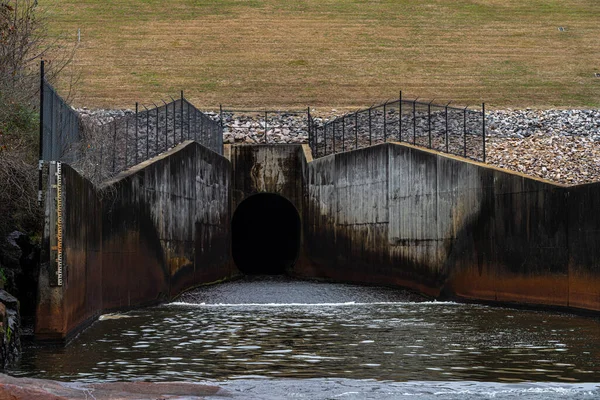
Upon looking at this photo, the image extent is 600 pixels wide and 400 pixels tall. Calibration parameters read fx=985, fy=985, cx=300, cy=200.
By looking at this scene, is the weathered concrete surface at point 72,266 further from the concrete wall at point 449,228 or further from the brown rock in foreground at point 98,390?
the concrete wall at point 449,228

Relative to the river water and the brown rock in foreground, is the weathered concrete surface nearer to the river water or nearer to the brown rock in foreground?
the river water

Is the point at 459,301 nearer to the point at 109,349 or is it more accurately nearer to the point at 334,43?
the point at 109,349

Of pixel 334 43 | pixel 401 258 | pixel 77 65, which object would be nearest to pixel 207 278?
pixel 401 258

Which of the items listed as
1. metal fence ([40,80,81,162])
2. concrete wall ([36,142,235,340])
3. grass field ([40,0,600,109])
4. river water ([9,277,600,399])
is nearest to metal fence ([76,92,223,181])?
concrete wall ([36,142,235,340])

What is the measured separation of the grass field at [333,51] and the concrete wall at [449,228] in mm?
13735

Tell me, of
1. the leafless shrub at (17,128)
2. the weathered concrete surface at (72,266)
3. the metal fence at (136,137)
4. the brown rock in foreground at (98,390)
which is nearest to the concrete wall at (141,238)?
the weathered concrete surface at (72,266)

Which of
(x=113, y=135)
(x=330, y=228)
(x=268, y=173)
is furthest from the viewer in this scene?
(x=268, y=173)

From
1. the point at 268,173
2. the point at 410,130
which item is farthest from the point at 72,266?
the point at 410,130

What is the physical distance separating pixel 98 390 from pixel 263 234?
3261cm

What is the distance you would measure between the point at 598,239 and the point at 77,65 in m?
37.5

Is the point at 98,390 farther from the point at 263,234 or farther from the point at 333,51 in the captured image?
the point at 333,51

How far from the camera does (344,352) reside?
1471cm

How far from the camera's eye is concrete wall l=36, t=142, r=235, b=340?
53.0 ft

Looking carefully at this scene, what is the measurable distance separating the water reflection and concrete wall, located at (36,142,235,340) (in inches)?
27.3
